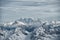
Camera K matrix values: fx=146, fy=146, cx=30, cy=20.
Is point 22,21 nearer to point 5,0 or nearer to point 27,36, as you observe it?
point 27,36

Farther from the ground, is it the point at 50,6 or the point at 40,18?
the point at 50,6

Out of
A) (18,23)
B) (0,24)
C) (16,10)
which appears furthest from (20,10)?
(0,24)

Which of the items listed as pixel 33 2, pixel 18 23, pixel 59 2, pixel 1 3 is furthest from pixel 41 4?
pixel 1 3

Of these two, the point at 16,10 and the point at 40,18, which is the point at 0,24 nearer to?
the point at 16,10

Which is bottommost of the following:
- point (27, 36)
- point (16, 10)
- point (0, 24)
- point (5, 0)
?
point (27, 36)

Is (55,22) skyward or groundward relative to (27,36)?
skyward
